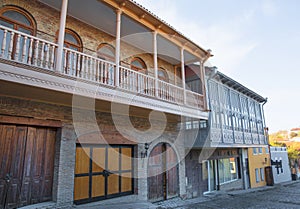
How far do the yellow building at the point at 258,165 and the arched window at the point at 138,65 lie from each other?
10812mm

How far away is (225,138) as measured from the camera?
1052 cm

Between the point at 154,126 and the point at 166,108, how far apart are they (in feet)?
5.72

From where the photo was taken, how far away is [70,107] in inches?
246

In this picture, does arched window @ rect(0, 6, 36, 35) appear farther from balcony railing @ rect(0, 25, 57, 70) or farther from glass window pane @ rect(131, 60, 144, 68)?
glass window pane @ rect(131, 60, 144, 68)

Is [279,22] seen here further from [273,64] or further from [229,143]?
[229,143]

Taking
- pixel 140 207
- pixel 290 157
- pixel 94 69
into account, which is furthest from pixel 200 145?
pixel 290 157

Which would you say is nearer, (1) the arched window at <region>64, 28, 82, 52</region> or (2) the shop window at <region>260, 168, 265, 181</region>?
(1) the arched window at <region>64, 28, 82, 52</region>

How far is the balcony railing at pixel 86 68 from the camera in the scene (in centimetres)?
455

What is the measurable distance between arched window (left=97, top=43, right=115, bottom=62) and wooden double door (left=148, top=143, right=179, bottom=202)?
167 inches

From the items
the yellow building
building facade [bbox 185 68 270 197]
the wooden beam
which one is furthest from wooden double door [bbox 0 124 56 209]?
the yellow building

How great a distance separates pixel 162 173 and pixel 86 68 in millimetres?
5462

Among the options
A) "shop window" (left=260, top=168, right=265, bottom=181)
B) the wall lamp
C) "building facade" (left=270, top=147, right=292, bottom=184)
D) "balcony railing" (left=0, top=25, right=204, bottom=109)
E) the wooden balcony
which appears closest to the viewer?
the wooden balcony

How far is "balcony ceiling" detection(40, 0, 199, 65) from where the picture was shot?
6376 mm

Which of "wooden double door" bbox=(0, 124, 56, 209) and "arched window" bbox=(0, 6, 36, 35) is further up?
"arched window" bbox=(0, 6, 36, 35)
